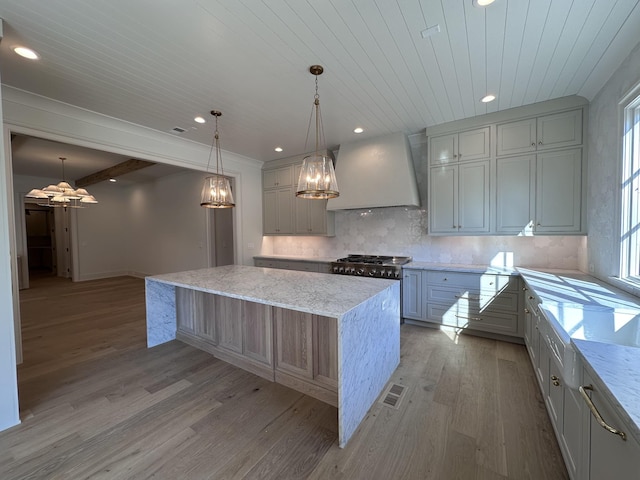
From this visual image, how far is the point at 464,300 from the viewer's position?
125 inches

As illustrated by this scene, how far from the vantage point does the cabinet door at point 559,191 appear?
9.02ft

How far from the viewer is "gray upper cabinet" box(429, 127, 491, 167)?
10.4ft

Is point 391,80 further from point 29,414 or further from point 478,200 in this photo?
point 29,414

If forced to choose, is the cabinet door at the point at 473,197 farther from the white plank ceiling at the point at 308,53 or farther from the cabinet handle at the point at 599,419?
the cabinet handle at the point at 599,419

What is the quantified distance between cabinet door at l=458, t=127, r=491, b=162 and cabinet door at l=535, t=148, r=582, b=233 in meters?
0.55

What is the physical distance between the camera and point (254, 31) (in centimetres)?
179

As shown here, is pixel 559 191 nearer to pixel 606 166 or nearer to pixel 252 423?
pixel 606 166

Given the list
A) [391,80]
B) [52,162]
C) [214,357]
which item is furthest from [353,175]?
[52,162]

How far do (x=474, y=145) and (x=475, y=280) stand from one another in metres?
1.67

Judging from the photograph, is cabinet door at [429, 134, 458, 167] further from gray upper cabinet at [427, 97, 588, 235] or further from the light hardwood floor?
the light hardwood floor

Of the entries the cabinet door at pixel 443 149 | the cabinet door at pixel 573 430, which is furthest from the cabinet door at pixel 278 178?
the cabinet door at pixel 573 430

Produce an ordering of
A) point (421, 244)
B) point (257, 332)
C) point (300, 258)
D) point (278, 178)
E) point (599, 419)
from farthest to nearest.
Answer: point (278, 178) < point (300, 258) < point (421, 244) < point (257, 332) < point (599, 419)

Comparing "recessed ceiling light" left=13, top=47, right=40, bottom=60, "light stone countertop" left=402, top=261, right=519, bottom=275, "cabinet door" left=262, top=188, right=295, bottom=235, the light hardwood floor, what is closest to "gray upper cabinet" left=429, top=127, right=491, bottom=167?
"light stone countertop" left=402, top=261, right=519, bottom=275

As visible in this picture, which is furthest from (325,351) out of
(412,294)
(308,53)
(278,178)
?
(278,178)
